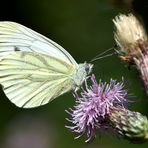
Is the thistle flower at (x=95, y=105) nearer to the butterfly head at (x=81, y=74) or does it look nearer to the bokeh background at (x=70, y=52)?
the butterfly head at (x=81, y=74)

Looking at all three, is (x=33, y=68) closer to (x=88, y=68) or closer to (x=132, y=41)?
(x=88, y=68)

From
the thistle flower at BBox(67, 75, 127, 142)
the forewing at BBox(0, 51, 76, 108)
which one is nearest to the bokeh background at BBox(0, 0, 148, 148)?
the forewing at BBox(0, 51, 76, 108)

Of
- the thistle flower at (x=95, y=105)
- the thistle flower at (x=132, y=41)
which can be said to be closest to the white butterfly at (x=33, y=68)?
the thistle flower at (x=95, y=105)

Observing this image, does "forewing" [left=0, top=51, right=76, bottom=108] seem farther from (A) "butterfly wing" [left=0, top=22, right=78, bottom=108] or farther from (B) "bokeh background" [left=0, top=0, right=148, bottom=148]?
(B) "bokeh background" [left=0, top=0, right=148, bottom=148]

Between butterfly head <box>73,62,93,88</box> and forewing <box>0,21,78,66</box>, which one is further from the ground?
forewing <box>0,21,78,66</box>

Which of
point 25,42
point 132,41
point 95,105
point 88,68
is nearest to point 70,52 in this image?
Answer: point 25,42

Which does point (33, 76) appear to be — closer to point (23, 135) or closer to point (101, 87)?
point (101, 87)

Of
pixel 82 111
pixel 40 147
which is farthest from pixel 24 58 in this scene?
pixel 40 147

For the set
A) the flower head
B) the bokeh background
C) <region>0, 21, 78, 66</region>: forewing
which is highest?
<region>0, 21, 78, 66</region>: forewing
